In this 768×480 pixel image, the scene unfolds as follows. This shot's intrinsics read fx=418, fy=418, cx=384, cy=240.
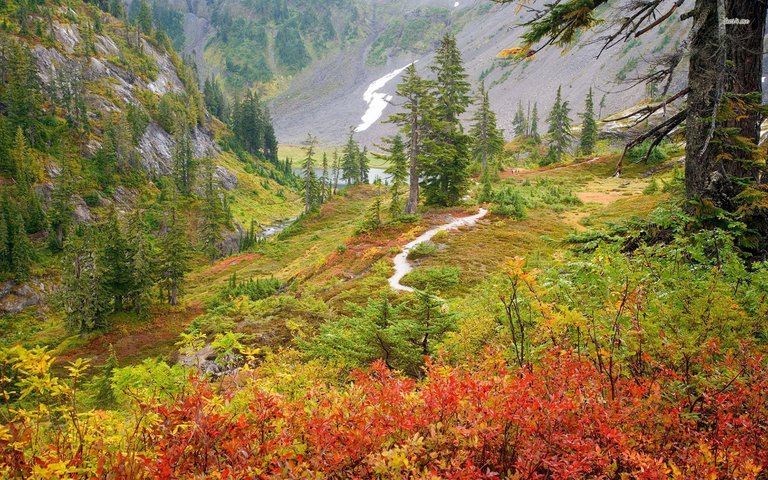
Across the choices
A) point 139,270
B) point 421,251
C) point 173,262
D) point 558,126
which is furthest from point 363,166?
point 421,251

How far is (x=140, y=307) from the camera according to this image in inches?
1416

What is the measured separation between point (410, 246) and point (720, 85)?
2055 cm

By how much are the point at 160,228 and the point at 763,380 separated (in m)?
71.8

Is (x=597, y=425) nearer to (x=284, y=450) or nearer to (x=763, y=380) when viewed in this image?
(x=763, y=380)

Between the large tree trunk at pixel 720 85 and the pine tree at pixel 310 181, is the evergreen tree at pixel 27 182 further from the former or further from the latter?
the large tree trunk at pixel 720 85

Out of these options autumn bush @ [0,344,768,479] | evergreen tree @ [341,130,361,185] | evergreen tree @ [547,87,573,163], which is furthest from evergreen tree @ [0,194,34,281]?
evergreen tree @ [547,87,573,163]

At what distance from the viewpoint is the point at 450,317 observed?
905 centimetres

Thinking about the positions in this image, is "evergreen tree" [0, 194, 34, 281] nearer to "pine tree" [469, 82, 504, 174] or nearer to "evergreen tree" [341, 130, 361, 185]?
"evergreen tree" [341, 130, 361, 185]

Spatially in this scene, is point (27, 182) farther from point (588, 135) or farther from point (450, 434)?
point (588, 135)

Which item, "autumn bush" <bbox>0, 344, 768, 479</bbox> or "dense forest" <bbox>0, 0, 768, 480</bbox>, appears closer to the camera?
"autumn bush" <bbox>0, 344, 768, 479</bbox>

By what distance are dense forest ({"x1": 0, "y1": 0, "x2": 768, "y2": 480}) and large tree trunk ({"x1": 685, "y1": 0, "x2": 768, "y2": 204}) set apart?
0.04m

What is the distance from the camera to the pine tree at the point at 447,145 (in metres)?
34.3

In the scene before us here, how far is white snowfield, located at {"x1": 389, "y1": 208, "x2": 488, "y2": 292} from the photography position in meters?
20.4

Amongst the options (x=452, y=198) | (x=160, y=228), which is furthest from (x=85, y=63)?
(x=452, y=198)
